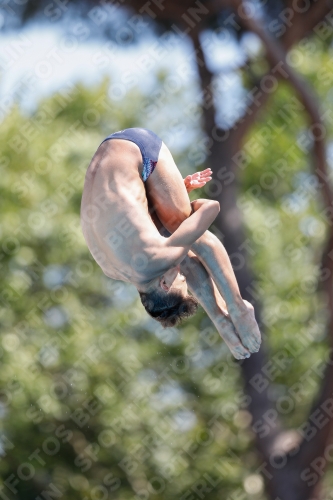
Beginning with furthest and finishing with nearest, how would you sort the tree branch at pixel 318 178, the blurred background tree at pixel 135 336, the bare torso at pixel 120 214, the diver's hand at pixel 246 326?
the blurred background tree at pixel 135 336, the tree branch at pixel 318 178, the diver's hand at pixel 246 326, the bare torso at pixel 120 214

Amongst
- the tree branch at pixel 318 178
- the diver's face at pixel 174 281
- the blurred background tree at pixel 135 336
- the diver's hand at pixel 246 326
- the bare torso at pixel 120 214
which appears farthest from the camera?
the blurred background tree at pixel 135 336

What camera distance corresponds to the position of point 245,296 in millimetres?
10609

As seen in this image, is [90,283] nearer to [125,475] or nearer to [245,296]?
[125,475]

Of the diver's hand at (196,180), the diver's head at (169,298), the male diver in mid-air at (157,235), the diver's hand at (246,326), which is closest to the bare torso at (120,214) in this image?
the male diver in mid-air at (157,235)

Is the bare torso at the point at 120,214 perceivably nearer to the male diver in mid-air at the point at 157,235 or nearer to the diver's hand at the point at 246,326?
Result: the male diver in mid-air at the point at 157,235

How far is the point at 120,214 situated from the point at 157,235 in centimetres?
22

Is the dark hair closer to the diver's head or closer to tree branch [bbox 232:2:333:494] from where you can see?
the diver's head

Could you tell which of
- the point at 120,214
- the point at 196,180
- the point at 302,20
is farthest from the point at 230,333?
the point at 302,20

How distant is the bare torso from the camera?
4.49 metres

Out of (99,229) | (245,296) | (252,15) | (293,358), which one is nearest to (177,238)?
(99,229)

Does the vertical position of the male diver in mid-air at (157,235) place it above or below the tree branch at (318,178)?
above

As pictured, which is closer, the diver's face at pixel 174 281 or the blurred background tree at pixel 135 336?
the diver's face at pixel 174 281

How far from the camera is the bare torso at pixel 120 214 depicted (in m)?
4.49

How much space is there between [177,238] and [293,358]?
9.38m
